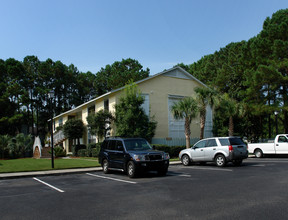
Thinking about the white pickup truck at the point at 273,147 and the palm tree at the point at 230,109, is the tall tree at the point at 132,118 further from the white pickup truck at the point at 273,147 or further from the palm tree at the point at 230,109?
the white pickup truck at the point at 273,147

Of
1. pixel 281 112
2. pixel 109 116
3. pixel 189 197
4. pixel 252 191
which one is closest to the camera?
pixel 189 197

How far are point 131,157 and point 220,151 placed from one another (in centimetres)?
585

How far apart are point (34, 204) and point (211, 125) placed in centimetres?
2563

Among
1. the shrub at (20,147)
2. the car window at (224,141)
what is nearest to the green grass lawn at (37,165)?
the car window at (224,141)

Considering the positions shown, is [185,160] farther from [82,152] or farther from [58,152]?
[58,152]

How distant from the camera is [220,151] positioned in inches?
624

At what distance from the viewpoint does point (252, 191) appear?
27.4 feet

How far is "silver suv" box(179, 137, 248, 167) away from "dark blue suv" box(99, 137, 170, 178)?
4.15 metres

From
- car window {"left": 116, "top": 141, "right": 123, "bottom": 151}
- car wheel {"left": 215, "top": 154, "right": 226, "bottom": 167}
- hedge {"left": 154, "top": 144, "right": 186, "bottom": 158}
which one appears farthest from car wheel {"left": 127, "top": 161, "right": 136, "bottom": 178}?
hedge {"left": 154, "top": 144, "right": 186, "bottom": 158}

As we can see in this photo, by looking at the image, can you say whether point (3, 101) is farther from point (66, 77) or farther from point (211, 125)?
point (211, 125)

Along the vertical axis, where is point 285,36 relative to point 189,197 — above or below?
above

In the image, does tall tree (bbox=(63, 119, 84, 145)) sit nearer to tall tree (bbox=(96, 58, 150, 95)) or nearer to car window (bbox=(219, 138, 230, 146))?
car window (bbox=(219, 138, 230, 146))

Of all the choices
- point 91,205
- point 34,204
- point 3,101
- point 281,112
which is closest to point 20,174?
point 34,204

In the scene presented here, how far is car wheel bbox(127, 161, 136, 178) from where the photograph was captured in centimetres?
1228
